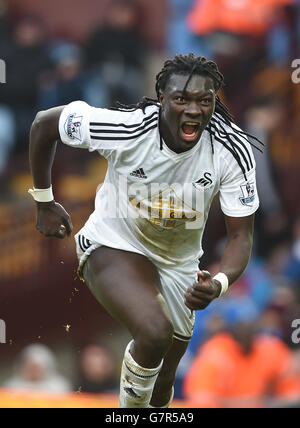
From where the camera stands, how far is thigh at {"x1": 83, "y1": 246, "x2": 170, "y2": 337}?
5.96m

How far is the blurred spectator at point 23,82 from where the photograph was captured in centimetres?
1108

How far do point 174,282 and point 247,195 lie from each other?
2.29 ft

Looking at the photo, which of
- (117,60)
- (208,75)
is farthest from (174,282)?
(117,60)

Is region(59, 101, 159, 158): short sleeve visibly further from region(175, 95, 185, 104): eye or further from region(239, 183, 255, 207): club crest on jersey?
region(239, 183, 255, 207): club crest on jersey

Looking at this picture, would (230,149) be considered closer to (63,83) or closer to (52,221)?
(52,221)

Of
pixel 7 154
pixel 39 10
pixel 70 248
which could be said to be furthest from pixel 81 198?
pixel 39 10

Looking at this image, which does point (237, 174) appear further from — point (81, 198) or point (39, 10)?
point (39, 10)

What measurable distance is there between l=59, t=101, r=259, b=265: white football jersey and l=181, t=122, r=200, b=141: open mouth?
193 millimetres

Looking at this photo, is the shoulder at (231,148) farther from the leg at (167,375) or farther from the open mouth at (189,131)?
the leg at (167,375)

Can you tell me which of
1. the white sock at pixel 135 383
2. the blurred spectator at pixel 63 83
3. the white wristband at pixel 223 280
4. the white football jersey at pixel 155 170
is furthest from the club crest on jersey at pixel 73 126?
the blurred spectator at pixel 63 83

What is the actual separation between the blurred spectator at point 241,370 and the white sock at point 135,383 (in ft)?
8.54

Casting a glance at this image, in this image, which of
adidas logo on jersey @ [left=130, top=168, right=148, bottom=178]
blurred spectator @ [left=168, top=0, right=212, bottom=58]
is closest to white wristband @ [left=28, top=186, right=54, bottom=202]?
adidas logo on jersey @ [left=130, top=168, right=148, bottom=178]

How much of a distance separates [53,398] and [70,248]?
2375 mm
